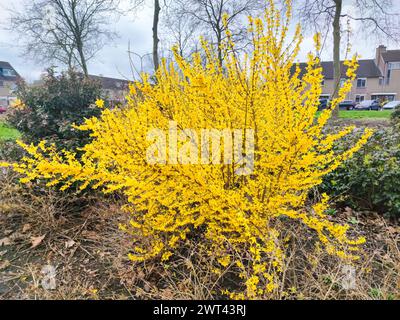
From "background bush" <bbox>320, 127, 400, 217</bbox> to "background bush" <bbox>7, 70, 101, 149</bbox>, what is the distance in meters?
3.27

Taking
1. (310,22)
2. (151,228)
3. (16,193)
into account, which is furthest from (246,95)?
(310,22)

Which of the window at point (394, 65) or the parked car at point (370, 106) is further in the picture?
the window at point (394, 65)

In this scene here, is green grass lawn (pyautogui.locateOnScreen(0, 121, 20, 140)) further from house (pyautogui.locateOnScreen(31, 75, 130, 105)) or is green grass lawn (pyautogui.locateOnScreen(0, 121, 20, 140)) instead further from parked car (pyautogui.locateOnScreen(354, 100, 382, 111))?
parked car (pyautogui.locateOnScreen(354, 100, 382, 111))

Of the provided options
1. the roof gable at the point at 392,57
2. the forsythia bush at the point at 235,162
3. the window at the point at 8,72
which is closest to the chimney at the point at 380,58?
the roof gable at the point at 392,57

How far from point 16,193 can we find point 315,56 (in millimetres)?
3214

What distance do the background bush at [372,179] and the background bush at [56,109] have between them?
3267 millimetres

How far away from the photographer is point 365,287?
1895 millimetres

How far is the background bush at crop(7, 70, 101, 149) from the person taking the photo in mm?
3420

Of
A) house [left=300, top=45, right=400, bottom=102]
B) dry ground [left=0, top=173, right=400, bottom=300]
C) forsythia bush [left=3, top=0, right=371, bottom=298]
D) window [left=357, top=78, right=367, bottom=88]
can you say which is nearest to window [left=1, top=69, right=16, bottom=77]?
dry ground [left=0, top=173, right=400, bottom=300]

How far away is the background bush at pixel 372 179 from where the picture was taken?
2.87 metres

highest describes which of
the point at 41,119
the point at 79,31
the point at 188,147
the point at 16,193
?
the point at 79,31

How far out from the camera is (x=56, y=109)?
3.65 m

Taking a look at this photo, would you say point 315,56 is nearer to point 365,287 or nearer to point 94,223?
point 365,287

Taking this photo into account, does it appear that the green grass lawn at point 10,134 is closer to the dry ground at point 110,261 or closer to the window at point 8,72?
the dry ground at point 110,261
